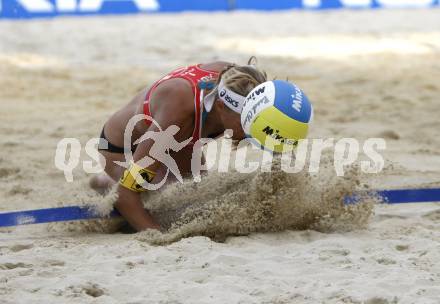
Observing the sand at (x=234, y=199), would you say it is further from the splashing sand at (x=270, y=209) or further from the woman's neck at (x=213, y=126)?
the woman's neck at (x=213, y=126)

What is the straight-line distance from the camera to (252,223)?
3869 mm

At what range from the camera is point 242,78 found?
3762 mm

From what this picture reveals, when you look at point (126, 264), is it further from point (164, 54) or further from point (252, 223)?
point (164, 54)

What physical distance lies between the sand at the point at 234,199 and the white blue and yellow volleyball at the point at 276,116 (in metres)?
0.35

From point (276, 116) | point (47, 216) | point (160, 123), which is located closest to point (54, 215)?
point (47, 216)

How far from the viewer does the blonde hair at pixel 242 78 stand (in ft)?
12.3

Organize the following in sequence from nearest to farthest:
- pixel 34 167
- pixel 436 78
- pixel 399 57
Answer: pixel 34 167 → pixel 436 78 → pixel 399 57

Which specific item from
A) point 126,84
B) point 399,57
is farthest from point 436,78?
point 126,84

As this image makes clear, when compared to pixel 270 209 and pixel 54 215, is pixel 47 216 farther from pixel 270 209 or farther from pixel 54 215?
pixel 270 209

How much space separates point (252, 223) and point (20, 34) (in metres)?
7.06

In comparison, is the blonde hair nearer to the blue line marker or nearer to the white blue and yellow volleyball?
the white blue and yellow volleyball

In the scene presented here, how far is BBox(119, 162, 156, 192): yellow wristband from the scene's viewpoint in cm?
381

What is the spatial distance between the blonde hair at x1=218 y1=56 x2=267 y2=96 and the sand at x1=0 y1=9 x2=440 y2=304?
437mm

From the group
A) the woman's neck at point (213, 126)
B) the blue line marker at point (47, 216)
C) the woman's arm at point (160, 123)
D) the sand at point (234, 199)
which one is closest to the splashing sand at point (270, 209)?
the sand at point (234, 199)
